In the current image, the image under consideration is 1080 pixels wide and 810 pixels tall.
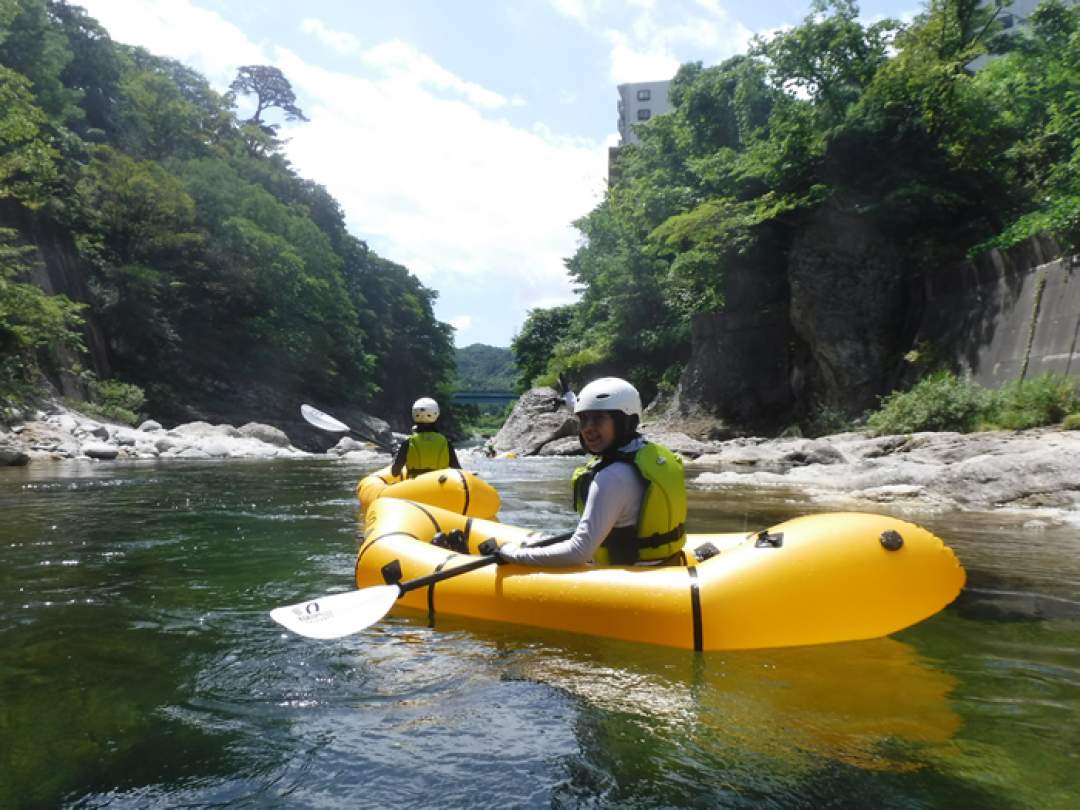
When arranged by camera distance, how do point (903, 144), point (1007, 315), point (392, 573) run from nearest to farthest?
point (392, 573), point (1007, 315), point (903, 144)

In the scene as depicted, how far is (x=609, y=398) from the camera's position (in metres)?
3.69

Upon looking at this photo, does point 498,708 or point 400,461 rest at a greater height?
point 400,461

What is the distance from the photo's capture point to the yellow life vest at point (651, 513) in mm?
3635

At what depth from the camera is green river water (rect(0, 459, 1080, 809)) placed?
2170 mm

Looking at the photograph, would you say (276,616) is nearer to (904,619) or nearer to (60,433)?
(904,619)

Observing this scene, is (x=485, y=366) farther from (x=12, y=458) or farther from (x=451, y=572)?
(x=451, y=572)

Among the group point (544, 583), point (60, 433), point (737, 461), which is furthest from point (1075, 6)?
point (60, 433)

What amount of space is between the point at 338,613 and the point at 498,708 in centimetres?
108

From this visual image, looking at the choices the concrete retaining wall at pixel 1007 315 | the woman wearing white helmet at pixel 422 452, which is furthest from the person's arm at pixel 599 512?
the concrete retaining wall at pixel 1007 315

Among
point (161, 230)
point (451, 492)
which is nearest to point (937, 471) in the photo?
point (451, 492)

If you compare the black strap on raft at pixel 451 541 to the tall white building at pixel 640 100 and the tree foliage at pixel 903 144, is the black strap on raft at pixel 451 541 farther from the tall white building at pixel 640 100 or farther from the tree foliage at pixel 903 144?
the tall white building at pixel 640 100

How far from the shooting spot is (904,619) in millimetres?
3371

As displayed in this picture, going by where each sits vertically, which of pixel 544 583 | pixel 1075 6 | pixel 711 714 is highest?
pixel 1075 6

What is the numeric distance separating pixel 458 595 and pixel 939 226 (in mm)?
16704
